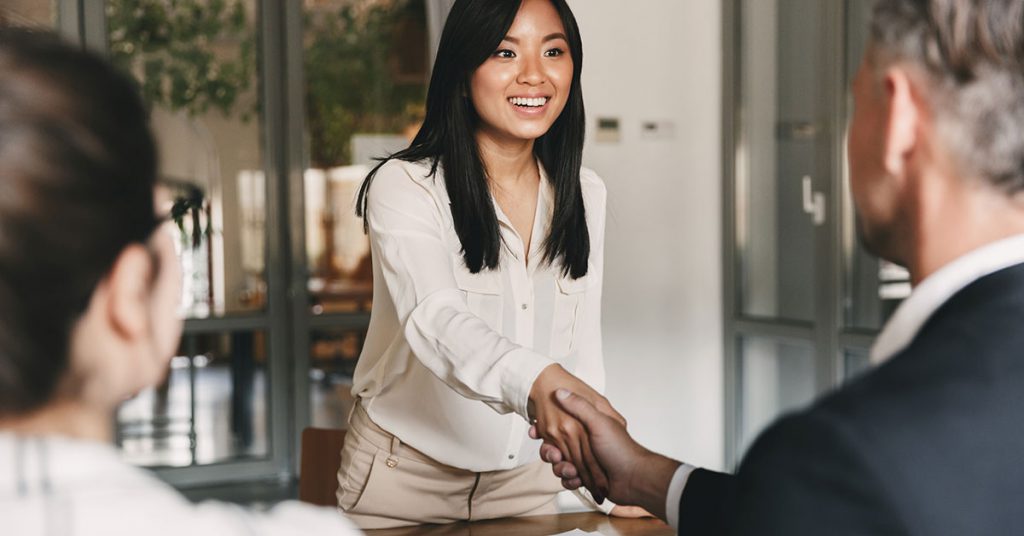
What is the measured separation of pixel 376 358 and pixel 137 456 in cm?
409

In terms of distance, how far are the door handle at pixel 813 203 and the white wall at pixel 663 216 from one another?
0.65 m

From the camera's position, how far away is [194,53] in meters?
5.57

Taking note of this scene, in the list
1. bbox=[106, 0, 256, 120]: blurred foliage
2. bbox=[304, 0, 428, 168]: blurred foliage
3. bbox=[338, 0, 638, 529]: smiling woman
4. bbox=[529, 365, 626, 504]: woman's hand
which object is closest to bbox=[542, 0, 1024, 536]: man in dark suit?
bbox=[529, 365, 626, 504]: woman's hand

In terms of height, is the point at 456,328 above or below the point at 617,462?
above

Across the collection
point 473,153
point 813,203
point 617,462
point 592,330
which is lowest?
point 617,462

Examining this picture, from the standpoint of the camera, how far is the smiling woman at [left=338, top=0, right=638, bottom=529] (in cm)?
177

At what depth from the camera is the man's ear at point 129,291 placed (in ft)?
2.18

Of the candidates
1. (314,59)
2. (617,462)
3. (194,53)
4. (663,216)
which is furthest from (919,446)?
(194,53)

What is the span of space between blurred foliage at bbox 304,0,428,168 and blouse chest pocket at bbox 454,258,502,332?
13.0ft

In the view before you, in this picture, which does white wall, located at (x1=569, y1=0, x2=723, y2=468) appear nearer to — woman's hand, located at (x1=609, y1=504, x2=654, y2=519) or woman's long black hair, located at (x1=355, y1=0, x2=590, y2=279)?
woman's long black hair, located at (x1=355, y1=0, x2=590, y2=279)

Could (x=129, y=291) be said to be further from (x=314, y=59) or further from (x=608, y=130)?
(x=314, y=59)

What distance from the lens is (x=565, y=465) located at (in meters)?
1.59

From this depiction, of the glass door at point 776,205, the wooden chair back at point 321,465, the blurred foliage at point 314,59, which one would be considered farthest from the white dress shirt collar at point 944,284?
the blurred foliage at point 314,59

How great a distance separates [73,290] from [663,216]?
4.70 m
